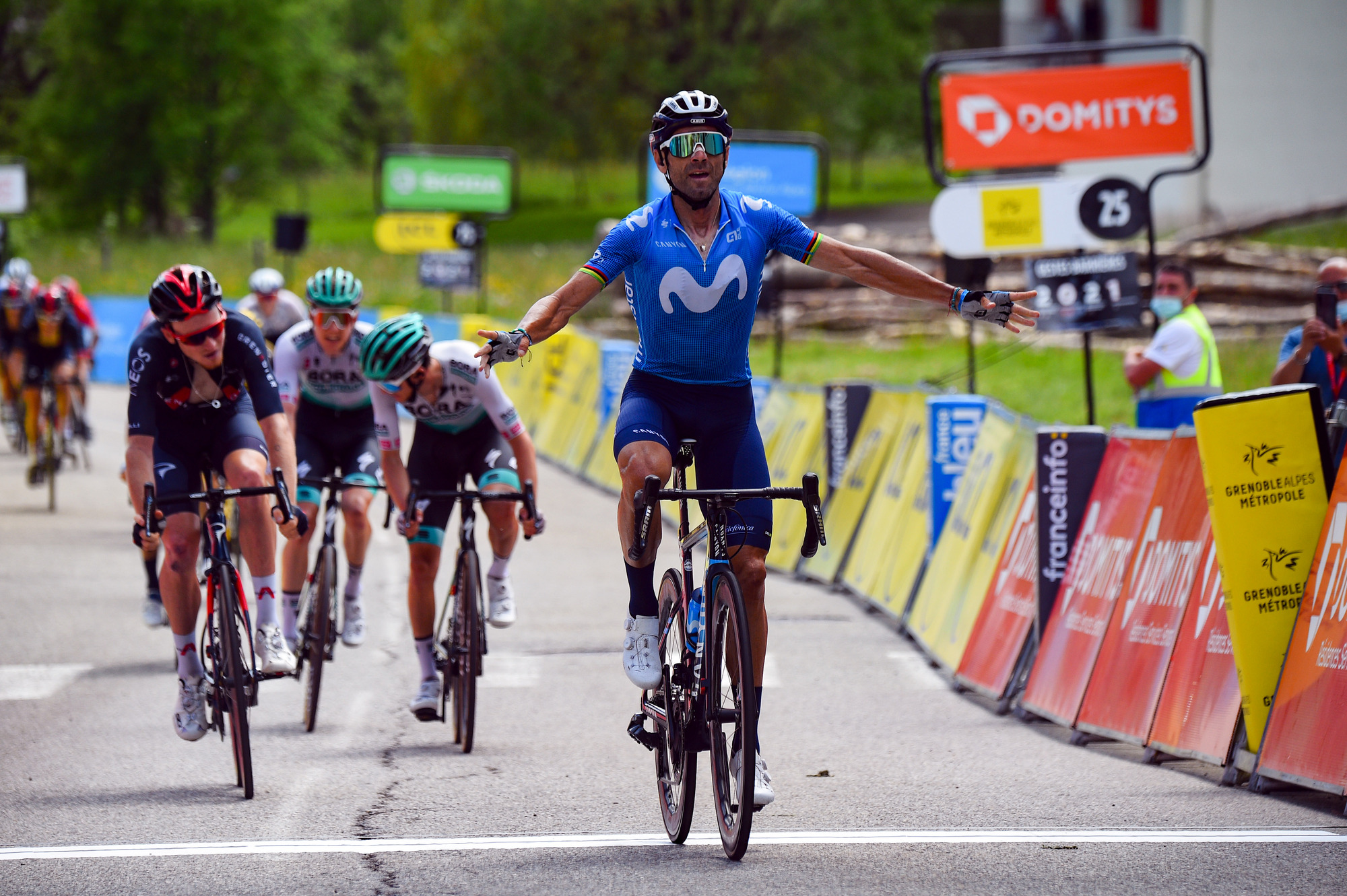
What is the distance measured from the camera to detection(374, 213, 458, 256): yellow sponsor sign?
3656 centimetres

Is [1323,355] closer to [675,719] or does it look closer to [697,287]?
[697,287]

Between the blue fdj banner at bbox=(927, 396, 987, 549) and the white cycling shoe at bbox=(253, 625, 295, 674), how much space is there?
193 inches

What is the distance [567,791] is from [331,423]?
129 inches

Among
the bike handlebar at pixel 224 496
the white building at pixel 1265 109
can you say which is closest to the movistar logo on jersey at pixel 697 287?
the bike handlebar at pixel 224 496

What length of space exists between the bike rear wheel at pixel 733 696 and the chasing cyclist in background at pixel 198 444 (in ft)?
7.19

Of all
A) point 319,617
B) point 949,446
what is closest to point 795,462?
point 949,446

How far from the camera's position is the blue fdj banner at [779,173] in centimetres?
2267

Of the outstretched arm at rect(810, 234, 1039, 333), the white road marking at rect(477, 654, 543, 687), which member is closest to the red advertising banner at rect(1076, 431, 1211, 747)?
the outstretched arm at rect(810, 234, 1039, 333)

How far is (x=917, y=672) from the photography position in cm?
997

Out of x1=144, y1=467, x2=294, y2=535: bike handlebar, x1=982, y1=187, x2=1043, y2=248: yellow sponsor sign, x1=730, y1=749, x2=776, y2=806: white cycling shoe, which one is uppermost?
x1=982, y1=187, x2=1043, y2=248: yellow sponsor sign

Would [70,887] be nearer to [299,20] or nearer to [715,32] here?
[715,32]

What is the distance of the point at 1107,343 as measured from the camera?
2684cm

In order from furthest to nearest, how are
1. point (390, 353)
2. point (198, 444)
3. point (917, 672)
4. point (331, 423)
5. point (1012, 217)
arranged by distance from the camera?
point (1012, 217)
point (917, 672)
point (331, 423)
point (390, 353)
point (198, 444)

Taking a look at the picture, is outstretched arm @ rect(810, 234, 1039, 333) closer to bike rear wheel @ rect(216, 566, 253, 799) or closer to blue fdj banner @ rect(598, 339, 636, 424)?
bike rear wheel @ rect(216, 566, 253, 799)
